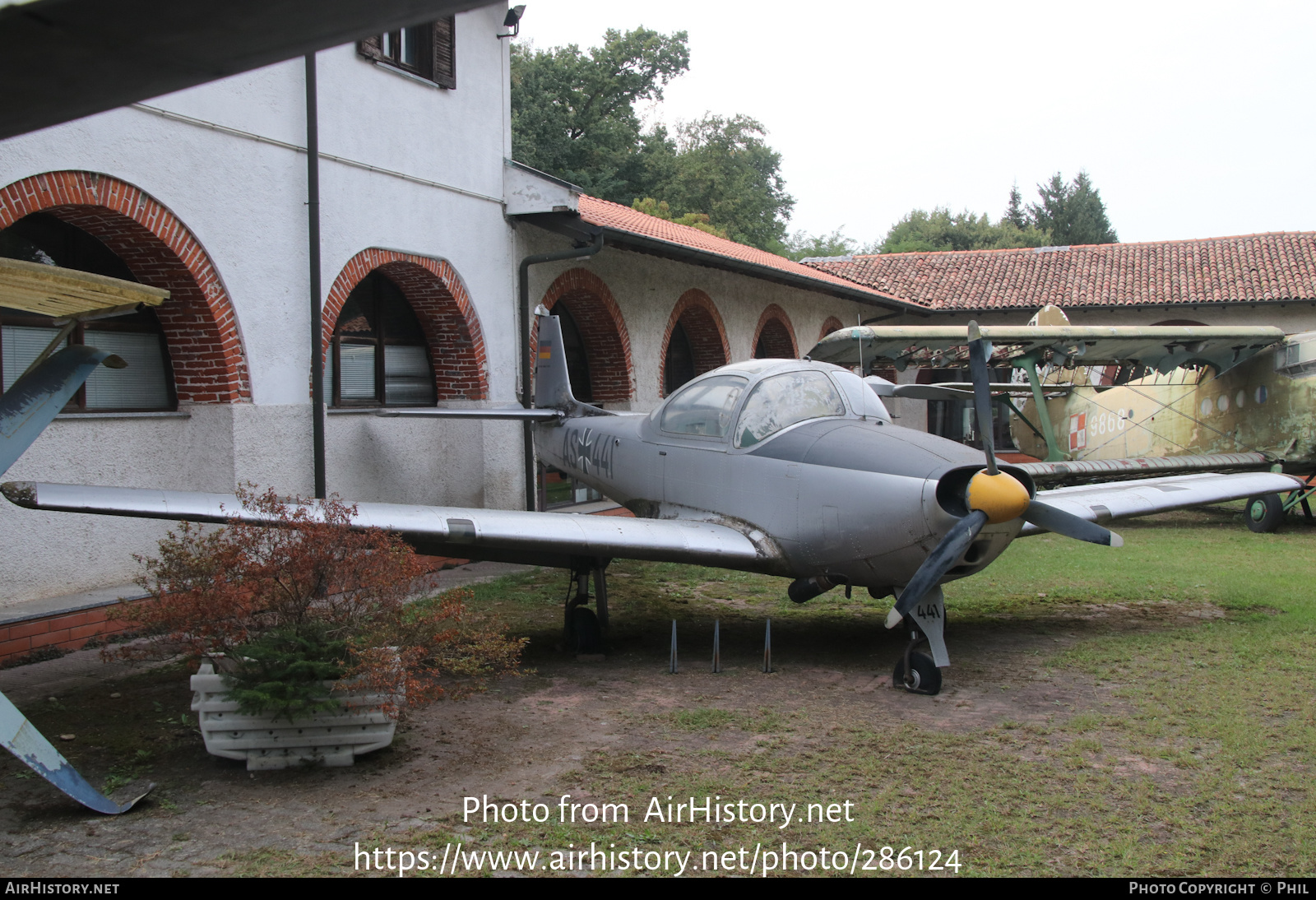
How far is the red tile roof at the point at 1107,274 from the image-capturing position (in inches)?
978

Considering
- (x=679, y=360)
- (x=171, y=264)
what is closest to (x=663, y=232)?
(x=679, y=360)

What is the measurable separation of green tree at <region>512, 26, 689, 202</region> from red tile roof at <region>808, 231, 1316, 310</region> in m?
12.9

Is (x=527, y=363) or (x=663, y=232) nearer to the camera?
(x=527, y=363)

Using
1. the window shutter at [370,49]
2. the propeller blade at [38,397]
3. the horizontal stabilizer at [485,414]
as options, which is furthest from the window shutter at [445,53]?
the propeller blade at [38,397]

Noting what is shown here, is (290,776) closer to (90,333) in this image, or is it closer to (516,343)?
(90,333)

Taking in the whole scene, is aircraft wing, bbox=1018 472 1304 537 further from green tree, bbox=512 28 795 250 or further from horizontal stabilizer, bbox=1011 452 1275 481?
green tree, bbox=512 28 795 250

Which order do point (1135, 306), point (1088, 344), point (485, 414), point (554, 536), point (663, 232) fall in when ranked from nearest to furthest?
1. point (554, 536)
2. point (485, 414)
3. point (1088, 344)
4. point (663, 232)
5. point (1135, 306)

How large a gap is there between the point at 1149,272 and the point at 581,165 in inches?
878

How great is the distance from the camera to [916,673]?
18.5ft

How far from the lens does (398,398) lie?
35.3 ft

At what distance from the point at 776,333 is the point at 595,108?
25685 millimetres

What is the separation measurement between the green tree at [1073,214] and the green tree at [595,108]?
35.8 metres

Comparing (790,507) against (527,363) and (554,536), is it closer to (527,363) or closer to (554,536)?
(554,536)

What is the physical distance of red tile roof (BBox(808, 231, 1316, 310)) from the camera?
24844mm
